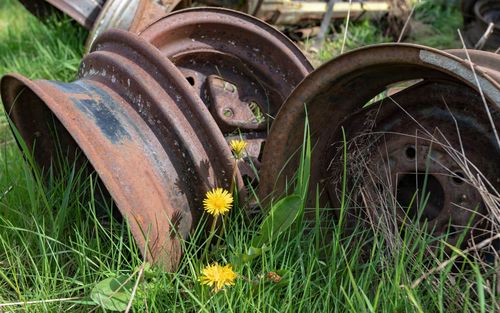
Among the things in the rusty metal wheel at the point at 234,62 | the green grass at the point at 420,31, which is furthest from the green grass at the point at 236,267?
the green grass at the point at 420,31

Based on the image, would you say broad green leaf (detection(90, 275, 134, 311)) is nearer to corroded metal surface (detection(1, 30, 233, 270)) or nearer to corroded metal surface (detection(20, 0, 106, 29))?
corroded metal surface (detection(1, 30, 233, 270))

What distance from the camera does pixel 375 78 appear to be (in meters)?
2.08

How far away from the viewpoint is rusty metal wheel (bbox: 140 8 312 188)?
2732 millimetres

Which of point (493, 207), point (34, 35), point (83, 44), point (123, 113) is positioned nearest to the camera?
point (493, 207)

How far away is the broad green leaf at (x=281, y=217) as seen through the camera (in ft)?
6.48

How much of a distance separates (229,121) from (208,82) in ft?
0.64

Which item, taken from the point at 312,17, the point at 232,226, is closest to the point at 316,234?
the point at 232,226

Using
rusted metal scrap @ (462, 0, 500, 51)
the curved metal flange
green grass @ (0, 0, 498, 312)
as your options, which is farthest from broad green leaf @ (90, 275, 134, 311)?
rusted metal scrap @ (462, 0, 500, 51)

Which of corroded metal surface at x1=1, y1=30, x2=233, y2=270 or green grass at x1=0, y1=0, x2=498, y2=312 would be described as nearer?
green grass at x1=0, y1=0, x2=498, y2=312

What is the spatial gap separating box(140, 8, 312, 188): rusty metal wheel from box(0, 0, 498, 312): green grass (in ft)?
2.08

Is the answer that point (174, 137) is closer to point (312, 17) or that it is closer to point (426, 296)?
point (426, 296)

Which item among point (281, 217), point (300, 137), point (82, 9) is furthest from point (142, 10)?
point (281, 217)

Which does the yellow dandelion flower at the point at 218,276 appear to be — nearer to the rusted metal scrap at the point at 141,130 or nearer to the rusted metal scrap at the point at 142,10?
the rusted metal scrap at the point at 141,130

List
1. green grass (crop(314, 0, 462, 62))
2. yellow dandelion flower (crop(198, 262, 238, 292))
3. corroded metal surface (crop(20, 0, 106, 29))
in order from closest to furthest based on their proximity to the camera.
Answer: yellow dandelion flower (crop(198, 262, 238, 292))
corroded metal surface (crop(20, 0, 106, 29))
green grass (crop(314, 0, 462, 62))
